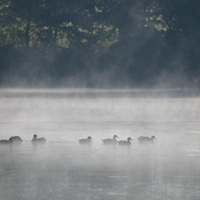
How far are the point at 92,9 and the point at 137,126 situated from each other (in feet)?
135

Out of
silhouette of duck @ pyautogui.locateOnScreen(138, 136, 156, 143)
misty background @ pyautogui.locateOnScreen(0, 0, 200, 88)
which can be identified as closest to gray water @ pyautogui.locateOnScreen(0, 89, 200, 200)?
silhouette of duck @ pyautogui.locateOnScreen(138, 136, 156, 143)

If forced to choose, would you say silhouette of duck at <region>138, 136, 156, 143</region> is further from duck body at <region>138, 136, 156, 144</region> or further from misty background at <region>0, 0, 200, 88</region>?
misty background at <region>0, 0, 200, 88</region>

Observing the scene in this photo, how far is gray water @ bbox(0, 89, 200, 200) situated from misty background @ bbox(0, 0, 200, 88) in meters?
28.9

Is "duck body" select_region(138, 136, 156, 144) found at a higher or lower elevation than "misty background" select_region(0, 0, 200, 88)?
lower

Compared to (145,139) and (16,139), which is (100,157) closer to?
(145,139)

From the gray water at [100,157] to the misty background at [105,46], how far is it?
28863 mm

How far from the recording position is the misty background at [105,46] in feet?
221

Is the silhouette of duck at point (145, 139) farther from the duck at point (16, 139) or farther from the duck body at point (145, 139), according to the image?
the duck at point (16, 139)

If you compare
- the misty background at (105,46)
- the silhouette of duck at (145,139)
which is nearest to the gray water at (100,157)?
the silhouette of duck at (145,139)

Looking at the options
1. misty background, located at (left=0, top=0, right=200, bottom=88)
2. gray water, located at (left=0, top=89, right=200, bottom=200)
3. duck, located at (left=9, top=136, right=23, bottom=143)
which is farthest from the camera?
misty background, located at (left=0, top=0, right=200, bottom=88)

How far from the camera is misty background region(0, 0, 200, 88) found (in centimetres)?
6725

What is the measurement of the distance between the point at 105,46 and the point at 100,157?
50.8m

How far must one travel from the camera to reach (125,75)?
6850cm

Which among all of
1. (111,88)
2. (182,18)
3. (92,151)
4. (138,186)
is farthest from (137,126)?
(182,18)
